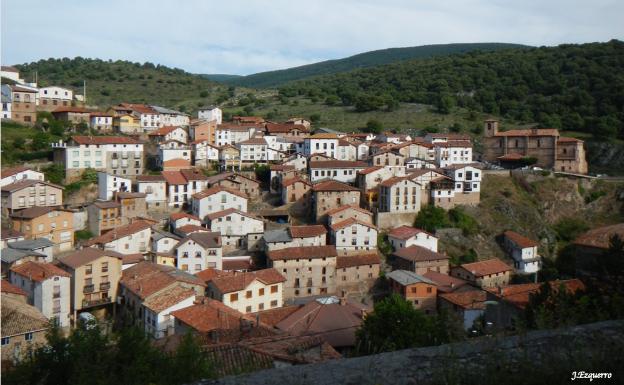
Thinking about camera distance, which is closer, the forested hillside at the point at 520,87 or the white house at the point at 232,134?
the white house at the point at 232,134

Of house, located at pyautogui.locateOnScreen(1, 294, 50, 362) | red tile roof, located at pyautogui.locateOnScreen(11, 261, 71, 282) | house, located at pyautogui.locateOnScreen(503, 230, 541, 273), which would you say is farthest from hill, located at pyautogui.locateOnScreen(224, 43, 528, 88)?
house, located at pyautogui.locateOnScreen(1, 294, 50, 362)

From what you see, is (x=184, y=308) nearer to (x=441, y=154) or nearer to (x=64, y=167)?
(x=64, y=167)

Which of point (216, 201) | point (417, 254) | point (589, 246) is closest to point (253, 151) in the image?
point (216, 201)

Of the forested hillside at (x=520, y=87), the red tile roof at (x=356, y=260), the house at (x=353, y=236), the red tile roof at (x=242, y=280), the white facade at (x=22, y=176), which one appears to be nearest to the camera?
the red tile roof at (x=242, y=280)

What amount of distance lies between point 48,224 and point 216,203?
8913mm

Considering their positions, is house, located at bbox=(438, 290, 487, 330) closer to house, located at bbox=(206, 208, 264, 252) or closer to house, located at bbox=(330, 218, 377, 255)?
house, located at bbox=(330, 218, 377, 255)

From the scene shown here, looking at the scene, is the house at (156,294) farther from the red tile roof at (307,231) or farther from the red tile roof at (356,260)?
the red tile roof at (356,260)

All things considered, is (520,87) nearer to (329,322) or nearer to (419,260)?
(419,260)

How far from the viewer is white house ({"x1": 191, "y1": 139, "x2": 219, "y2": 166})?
4134 cm

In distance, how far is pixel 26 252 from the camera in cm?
2545

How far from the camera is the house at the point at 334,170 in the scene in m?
38.3

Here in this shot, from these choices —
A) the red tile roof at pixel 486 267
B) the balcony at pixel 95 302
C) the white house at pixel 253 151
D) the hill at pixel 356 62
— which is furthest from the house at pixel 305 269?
the hill at pixel 356 62

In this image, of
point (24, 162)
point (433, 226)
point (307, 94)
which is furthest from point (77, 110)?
point (307, 94)

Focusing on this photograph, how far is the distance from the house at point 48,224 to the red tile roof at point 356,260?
46.3ft
